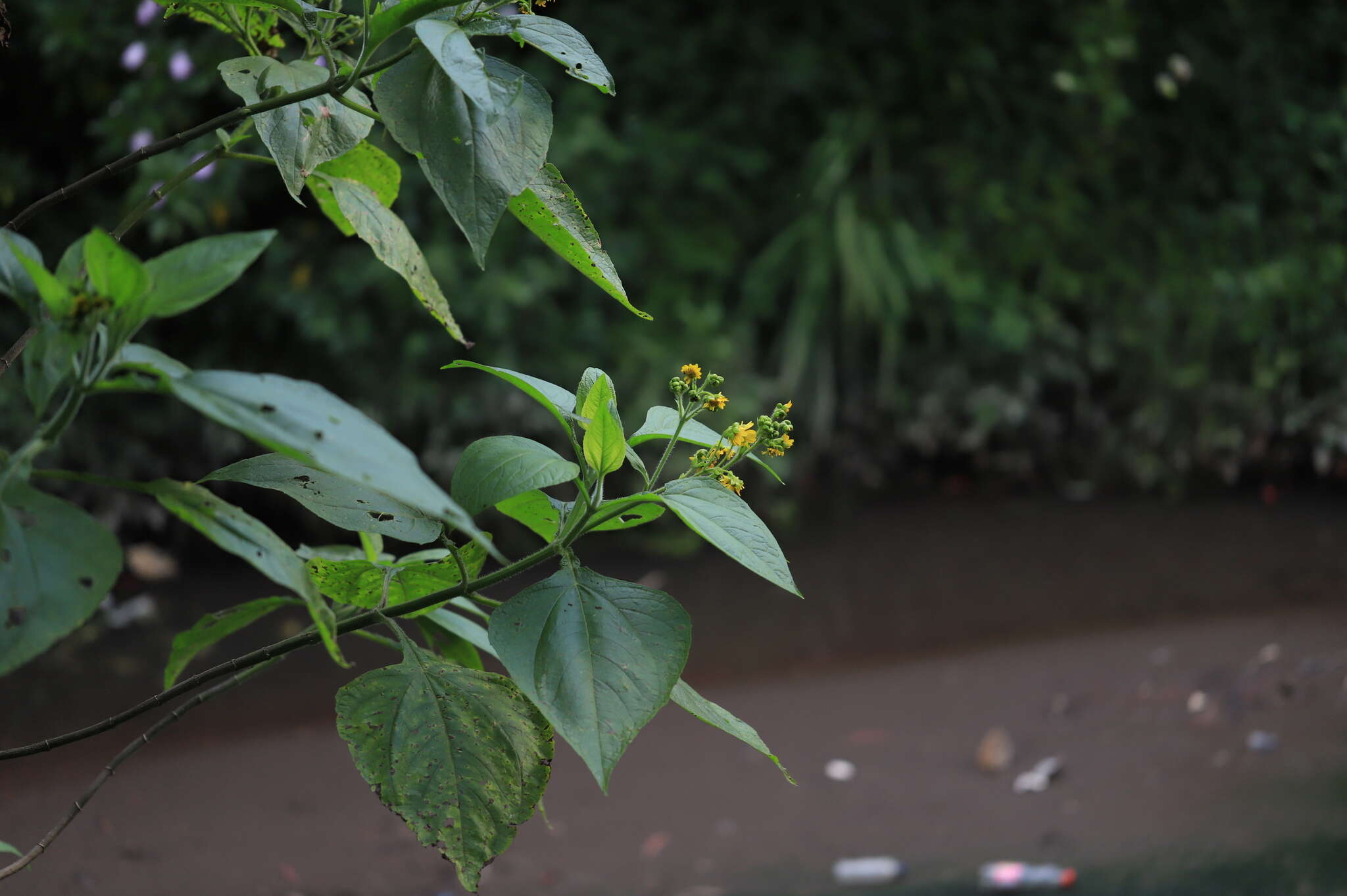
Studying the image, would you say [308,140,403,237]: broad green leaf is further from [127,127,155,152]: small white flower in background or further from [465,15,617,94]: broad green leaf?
[127,127,155,152]: small white flower in background

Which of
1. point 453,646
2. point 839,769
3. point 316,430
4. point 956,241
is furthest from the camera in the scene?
point 956,241

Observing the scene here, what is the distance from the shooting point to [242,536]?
13.6 inches

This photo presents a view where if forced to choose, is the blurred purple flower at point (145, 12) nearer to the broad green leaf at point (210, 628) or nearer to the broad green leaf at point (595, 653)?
the broad green leaf at point (210, 628)

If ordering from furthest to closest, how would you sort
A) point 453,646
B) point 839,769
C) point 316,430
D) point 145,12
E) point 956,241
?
point 956,241 < point 145,12 < point 839,769 < point 453,646 < point 316,430

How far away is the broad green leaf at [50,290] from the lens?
327 millimetres

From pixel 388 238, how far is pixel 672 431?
0.15m

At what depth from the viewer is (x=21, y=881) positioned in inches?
50.2

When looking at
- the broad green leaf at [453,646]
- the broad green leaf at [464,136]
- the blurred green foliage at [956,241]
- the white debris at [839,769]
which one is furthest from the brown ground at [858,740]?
the broad green leaf at [464,136]

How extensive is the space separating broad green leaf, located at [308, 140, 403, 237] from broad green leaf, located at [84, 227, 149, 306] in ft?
0.68

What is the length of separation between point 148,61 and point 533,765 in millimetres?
2133

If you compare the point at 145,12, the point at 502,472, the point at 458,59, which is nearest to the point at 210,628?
the point at 502,472

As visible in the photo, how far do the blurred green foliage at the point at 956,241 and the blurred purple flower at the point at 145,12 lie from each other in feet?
1.27

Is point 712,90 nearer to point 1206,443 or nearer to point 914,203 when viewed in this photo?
point 914,203

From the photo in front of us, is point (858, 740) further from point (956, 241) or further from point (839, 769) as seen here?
point (956, 241)
